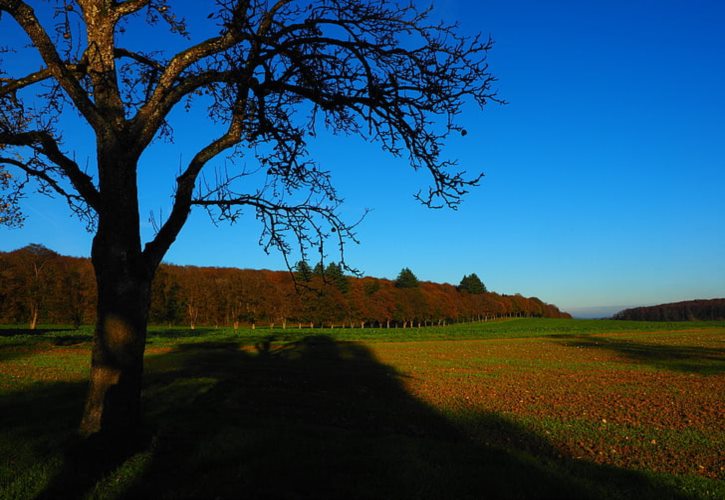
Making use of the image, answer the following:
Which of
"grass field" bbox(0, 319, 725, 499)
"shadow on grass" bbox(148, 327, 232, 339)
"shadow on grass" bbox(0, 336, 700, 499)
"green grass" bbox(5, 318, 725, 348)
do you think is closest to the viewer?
"shadow on grass" bbox(0, 336, 700, 499)

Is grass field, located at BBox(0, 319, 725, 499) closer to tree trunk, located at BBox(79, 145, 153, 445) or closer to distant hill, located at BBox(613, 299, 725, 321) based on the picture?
tree trunk, located at BBox(79, 145, 153, 445)

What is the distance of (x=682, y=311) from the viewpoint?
147125 millimetres

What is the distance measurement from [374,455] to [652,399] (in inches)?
523

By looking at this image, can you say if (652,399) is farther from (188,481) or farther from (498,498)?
(188,481)

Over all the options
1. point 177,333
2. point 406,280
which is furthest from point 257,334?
point 406,280

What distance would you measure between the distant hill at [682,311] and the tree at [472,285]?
50355 mm

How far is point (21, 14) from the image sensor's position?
6301mm

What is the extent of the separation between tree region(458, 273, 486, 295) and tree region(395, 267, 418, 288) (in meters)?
29.5

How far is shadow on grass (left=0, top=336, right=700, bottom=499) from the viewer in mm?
5125

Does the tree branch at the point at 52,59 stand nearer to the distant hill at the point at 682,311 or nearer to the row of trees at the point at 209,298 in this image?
the row of trees at the point at 209,298

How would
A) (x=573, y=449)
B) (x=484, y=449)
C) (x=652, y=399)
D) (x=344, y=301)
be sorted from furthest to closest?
(x=344, y=301) → (x=652, y=399) → (x=573, y=449) → (x=484, y=449)

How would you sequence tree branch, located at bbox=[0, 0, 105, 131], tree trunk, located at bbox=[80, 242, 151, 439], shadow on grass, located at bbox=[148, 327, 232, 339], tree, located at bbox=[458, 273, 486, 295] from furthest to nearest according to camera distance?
tree, located at bbox=[458, 273, 486, 295], shadow on grass, located at bbox=[148, 327, 232, 339], tree branch, located at bbox=[0, 0, 105, 131], tree trunk, located at bbox=[80, 242, 151, 439]

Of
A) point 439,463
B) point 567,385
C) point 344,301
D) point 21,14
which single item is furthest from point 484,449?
point 344,301

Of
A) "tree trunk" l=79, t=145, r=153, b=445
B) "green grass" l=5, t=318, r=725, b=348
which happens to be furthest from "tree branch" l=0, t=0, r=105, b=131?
"green grass" l=5, t=318, r=725, b=348
